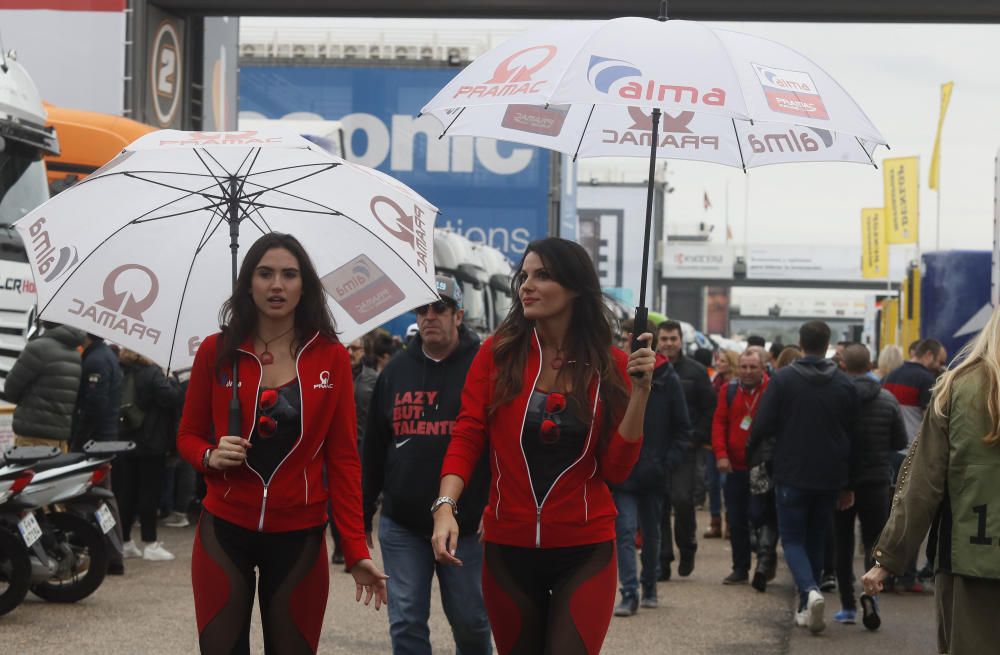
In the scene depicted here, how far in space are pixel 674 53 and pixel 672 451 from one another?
17.4ft

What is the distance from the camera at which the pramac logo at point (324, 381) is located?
4.98m

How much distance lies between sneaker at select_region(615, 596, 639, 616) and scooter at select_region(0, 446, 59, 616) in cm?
354

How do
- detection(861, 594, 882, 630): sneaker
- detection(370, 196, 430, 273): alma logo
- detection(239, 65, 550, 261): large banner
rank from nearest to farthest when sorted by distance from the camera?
detection(370, 196, 430, 273): alma logo < detection(861, 594, 882, 630): sneaker < detection(239, 65, 550, 261): large banner

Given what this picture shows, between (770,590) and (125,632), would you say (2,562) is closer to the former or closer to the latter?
(125,632)

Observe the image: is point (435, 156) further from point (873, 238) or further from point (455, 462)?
point (455, 462)

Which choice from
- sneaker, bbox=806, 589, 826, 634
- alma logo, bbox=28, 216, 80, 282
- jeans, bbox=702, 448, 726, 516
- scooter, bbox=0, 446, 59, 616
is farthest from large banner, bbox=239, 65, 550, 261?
alma logo, bbox=28, 216, 80, 282

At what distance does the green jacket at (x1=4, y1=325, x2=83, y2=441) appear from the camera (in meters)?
10.6

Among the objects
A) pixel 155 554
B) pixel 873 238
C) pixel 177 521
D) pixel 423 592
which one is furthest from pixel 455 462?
pixel 873 238

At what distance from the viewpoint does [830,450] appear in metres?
9.54

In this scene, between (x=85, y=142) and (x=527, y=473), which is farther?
(x=85, y=142)

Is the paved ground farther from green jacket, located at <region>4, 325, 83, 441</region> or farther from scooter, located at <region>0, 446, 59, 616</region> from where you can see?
green jacket, located at <region>4, 325, 83, 441</region>

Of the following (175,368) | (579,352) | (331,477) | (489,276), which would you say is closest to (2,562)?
(175,368)

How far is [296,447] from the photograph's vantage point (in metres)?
4.91

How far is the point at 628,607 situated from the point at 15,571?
367 centimetres
